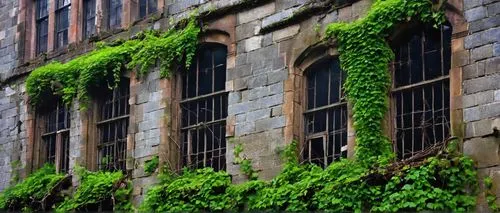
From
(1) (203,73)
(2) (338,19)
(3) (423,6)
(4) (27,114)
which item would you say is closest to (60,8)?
(4) (27,114)

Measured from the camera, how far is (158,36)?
19266 millimetres

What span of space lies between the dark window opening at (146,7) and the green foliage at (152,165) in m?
3.48

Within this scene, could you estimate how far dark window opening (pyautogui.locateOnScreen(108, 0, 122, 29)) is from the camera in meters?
20.7

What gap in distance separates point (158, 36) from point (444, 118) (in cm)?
726

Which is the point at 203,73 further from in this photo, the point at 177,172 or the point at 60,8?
the point at 60,8

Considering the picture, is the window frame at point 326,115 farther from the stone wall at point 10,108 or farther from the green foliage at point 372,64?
the stone wall at point 10,108

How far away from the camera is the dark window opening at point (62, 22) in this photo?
873 inches

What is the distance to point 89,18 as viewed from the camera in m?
21.7

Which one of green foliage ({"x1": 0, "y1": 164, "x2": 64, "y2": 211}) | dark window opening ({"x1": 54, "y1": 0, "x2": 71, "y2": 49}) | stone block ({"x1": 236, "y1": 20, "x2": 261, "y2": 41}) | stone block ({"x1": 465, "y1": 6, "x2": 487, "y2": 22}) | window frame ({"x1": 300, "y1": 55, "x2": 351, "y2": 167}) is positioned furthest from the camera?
dark window opening ({"x1": 54, "y1": 0, "x2": 71, "y2": 49})

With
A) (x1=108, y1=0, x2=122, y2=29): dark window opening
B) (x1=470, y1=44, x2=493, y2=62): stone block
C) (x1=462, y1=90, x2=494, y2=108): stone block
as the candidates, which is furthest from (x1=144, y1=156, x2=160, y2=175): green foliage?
(x1=470, y1=44, x2=493, y2=62): stone block

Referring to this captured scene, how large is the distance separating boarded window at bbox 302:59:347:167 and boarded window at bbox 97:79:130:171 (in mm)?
4970

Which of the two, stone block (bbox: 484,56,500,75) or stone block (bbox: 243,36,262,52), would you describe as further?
stone block (bbox: 243,36,262,52)

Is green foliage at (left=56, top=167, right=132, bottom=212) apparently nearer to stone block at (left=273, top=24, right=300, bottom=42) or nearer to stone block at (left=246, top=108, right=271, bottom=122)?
stone block at (left=246, top=108, right=271, bottom=122)

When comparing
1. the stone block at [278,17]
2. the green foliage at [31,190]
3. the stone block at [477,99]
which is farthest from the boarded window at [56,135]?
the stone block at [477,99]
